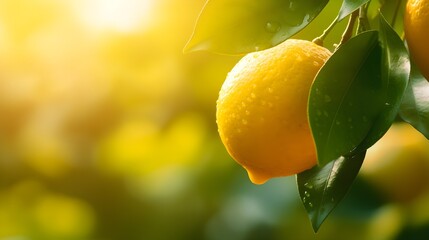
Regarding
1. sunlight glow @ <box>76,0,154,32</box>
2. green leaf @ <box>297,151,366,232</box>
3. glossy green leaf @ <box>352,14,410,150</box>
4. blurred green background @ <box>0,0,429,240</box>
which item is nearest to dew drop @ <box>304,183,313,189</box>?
green leaf @ <box>297,151,366,232</box>

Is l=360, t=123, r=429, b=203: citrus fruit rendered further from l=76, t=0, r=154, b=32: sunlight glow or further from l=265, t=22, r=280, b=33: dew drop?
l=265, t=22, r=280, b=33: dew drop

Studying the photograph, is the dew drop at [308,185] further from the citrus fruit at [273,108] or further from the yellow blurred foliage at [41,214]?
the yellow blurred foliage at [41,214]

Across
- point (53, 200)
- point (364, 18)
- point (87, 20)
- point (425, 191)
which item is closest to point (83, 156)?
point (53, 200)

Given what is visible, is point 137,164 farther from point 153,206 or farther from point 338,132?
point 338,132

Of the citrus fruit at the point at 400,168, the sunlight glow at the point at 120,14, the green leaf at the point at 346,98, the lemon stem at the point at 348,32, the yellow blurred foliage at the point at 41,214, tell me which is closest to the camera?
the green leaf at the point at 346,98

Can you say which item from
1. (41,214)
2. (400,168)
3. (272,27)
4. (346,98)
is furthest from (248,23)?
(41,214)

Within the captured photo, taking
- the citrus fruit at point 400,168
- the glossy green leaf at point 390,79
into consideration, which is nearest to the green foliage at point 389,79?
the glossy green leaf at point 390,79
